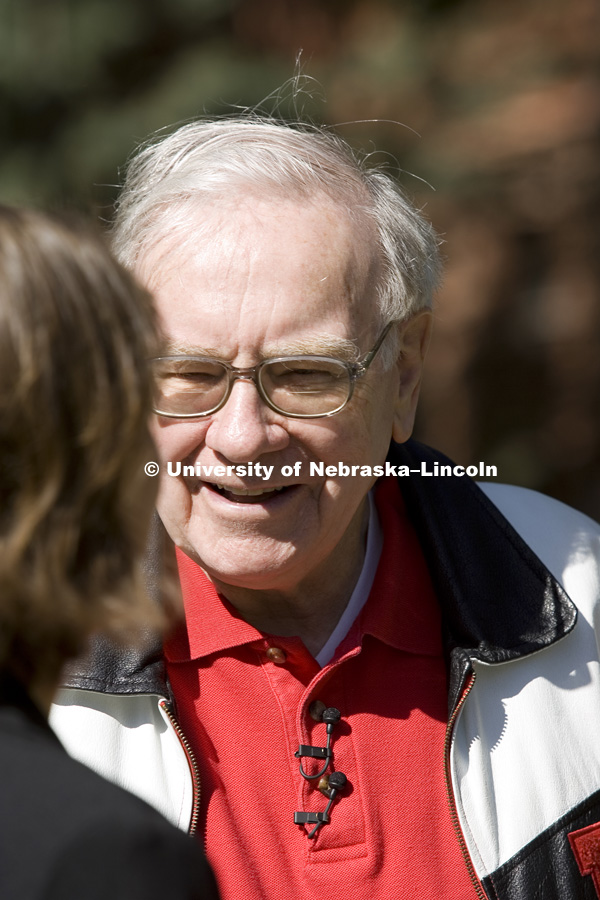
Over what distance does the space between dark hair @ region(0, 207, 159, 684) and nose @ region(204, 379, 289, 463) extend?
0.89m

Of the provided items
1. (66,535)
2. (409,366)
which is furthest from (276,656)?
(66,535)

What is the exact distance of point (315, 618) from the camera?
2.16 m

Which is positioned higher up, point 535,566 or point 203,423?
point 203,423

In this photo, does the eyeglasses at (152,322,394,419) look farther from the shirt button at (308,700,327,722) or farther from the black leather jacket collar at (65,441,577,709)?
the shirt button at (308,700,327,722)

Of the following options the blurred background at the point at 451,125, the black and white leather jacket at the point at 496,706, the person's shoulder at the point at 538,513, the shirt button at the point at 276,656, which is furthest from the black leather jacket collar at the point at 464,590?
the blurred background at the point at 451,125

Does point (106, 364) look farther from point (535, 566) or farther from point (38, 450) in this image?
point (535, 566)

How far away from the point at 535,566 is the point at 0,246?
1.59 metres

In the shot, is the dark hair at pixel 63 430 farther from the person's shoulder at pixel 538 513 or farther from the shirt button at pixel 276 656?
the person's shoulder at pixel 538 513

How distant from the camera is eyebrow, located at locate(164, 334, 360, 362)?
6.44ft

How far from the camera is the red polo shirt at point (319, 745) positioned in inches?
71.7

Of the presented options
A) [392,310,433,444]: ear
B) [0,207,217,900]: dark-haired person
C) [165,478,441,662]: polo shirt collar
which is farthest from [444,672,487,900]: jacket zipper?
[0,207,217,900]: dark-haired person

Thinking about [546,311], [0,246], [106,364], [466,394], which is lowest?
[466,394]

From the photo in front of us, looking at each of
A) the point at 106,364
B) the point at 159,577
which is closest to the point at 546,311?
the point at 159,577

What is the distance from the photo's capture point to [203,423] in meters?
1.99
